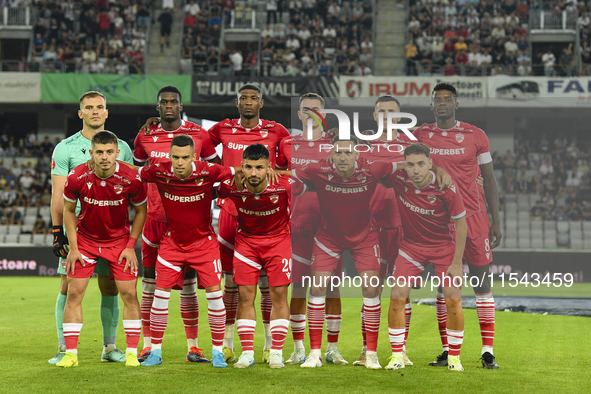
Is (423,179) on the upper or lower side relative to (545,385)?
upper

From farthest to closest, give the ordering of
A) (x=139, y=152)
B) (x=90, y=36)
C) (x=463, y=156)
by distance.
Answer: (x=90, y=36) → (x=139, y=152) → (x=463, y=156)

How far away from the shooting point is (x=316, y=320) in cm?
677

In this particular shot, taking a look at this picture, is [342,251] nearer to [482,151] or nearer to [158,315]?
[482,151]

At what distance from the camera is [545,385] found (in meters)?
5.79

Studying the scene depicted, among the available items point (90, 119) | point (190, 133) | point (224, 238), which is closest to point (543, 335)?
point (224, 238)

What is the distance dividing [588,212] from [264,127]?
28.9ft

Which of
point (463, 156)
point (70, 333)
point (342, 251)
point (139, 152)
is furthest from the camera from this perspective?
point (139, 152)

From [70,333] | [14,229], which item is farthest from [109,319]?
[14,229]

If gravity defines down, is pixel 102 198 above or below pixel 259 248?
above

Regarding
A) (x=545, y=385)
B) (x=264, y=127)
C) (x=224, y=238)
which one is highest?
(x=264, y=127)

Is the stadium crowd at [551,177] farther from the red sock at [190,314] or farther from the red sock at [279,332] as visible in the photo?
the red sock at [190,314]

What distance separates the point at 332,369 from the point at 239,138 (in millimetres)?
2427

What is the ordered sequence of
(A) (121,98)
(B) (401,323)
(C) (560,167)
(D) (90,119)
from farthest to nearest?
1. (A) (121,98)
2. (C) (560,167)
3. (D) (90,119)
4. (B) (401,323)

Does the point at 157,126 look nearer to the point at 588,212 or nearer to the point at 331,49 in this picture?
the point at 588,212
